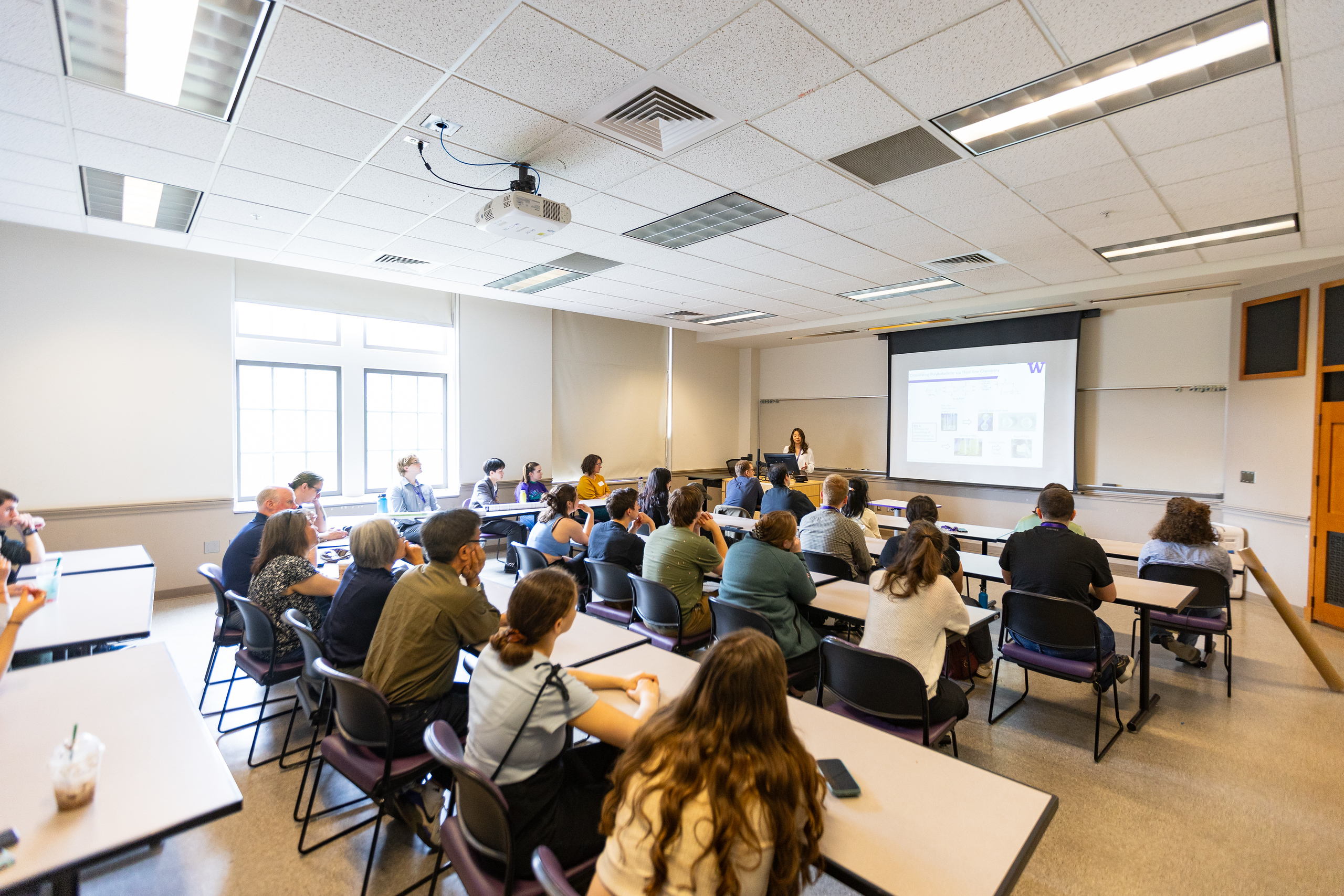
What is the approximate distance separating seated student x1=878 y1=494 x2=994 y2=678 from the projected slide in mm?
3938

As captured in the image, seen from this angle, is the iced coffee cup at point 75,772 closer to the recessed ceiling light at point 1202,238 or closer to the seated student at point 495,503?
the seated student at point 495,503

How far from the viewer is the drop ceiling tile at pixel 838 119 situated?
254 cm

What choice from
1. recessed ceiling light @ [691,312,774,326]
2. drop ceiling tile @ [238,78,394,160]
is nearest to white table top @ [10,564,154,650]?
drop ceiling tile @ [238,78,394,160]

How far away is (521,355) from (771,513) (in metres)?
5.36

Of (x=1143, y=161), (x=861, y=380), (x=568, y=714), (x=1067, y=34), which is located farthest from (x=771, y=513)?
(x=861, y=380)

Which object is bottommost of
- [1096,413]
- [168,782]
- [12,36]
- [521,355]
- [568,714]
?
[168,782]

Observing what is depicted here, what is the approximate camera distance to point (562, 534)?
417cm

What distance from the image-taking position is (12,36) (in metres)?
2.22

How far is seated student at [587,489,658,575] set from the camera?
3826 mm

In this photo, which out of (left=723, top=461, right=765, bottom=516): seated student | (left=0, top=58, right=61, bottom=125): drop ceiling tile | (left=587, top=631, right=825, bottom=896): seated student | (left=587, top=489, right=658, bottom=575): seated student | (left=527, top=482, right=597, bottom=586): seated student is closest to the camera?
(left=587, top=631, right=825, bottom=896): seated student

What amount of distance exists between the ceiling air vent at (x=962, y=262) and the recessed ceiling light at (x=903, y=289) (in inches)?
12.4

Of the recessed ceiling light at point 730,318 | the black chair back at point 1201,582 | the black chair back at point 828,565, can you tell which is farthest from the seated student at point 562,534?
the recessed ceiling light at point 730,318

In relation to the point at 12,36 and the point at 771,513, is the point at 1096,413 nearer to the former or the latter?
the point at 771,513

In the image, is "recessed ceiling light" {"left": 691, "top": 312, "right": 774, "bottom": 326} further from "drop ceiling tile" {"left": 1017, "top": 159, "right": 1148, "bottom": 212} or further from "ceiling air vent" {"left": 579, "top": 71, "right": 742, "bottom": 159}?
"ceiling air vent" {"left": 579, "top": 71, "right": 742, "bottom": 159}
